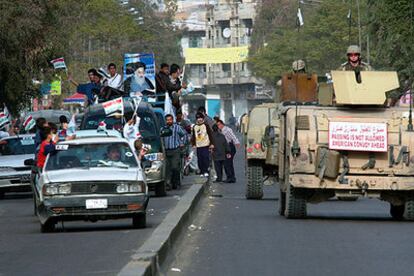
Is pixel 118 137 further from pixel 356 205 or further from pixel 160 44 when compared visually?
pixel 160 44

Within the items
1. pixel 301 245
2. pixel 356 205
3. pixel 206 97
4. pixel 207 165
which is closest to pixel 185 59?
pixel 206 97

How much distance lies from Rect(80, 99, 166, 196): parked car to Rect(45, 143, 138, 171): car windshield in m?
9.10

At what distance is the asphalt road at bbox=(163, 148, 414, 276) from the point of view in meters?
14.6

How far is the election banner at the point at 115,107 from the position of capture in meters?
28.9

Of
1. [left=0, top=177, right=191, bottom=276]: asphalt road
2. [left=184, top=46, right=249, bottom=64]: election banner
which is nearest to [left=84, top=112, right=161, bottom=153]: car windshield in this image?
[left=0, top=177, right=191, bottom=276]: asphalt road

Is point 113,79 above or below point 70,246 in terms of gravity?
above

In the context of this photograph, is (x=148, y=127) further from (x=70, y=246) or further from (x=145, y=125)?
(x=70, y=246)

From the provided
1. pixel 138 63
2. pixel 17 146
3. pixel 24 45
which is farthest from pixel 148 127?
pixel 24 45

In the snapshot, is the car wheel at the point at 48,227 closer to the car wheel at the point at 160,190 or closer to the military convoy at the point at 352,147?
the military convoy at the point at 352,147

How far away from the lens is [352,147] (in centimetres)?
2103

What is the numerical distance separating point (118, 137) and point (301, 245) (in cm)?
536

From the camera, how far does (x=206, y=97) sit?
474 ft

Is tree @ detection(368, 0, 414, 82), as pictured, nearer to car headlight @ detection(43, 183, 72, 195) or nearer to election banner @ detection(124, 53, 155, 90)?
election banner @ detection(124, 53, 155, 90)

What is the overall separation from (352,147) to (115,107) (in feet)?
29.7
